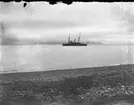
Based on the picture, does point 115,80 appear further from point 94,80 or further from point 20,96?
point 20,96

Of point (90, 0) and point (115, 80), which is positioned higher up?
point (90, 0)

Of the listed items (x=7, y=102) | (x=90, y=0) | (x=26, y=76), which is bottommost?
(x=26, y=76)

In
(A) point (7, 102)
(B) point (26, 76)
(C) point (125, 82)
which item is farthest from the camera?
(B) point (26, 76)

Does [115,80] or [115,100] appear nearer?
[115,100]

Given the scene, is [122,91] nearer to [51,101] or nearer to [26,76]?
[51,101]

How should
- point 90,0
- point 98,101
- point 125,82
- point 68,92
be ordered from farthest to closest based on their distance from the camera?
point 125,82
point 68,92
point 98,101
point 90,0

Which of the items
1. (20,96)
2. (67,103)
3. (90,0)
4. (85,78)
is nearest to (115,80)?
(85,78)
